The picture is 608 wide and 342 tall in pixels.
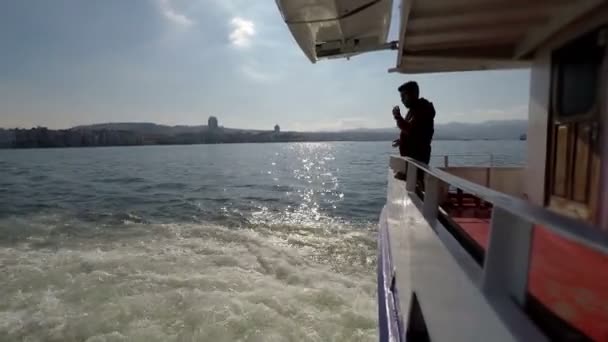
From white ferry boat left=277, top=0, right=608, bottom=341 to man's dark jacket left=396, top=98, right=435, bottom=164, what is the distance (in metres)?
0.21

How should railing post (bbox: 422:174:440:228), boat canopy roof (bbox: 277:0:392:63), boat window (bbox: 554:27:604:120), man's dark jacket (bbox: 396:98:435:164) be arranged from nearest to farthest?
1. railing post (bbox: 422:174:440:228)
2. boat window (bbox: 554:27:604:120)
3. man's dark jacket (bbox: 396:98:435:164)
4. boat canopy roof (bbox: 277:0:392:63)

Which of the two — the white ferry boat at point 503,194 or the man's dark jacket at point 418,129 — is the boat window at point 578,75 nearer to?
the white ferry boat at point 503,194

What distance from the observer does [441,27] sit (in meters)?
4.48

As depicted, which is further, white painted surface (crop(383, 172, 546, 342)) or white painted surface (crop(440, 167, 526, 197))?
white painted surface (crop(440, 167, 526, 197))

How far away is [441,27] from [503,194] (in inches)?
158

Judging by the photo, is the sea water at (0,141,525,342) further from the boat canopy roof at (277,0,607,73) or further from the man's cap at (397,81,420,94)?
the man's cap at (397,81,420,94)

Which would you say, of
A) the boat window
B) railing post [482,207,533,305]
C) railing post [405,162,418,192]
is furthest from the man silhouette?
railing post [482,207,533,305]

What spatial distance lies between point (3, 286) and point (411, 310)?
21.8ft

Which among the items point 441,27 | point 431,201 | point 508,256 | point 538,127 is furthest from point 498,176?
point 508,256

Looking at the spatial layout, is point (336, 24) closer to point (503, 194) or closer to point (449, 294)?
point (449, 294)

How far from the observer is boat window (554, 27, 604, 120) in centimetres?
368

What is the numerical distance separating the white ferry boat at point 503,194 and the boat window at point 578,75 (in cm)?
1

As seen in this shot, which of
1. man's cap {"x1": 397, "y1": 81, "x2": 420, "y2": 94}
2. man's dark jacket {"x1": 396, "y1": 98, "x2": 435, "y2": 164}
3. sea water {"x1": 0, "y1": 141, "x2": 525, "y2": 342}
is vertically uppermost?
man's cap {"x1": 397, "y1": 81, "x2": 420, "y2": 94}

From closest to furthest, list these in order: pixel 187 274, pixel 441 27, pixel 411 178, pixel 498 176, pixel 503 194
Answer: pixel 503 194
pixel 411 178
pixel 441 27
pixel 187 274
pixel 498 176
